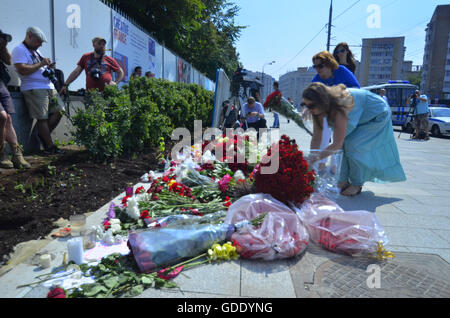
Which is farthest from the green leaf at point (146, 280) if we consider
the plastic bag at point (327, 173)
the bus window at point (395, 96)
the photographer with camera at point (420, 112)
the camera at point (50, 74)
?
the bus window at point (395, 96)

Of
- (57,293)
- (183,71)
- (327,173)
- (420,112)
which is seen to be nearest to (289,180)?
(327,173)

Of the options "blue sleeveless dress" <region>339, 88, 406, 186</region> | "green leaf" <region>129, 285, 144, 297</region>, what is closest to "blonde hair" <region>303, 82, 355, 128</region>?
"blue sleeveless dress" <region>339, 88, 406, 186</region>

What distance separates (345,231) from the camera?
2574 mm

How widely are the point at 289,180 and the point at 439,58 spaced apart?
279ft

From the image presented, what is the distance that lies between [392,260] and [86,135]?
415 centimetres

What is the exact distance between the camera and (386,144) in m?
4.15

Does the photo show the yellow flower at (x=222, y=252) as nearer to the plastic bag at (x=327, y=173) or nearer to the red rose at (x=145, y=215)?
the red rose at (x=145, y=215)

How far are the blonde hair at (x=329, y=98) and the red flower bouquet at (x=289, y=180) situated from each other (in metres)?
0.56

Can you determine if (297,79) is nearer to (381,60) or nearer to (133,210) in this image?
(381,60)

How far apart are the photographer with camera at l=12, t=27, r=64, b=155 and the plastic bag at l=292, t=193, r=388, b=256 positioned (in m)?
4.44

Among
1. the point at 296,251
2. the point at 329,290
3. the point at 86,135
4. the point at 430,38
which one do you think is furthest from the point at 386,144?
the point at 430,38

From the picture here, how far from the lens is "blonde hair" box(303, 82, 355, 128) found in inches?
127
